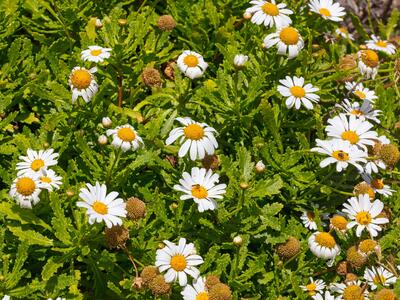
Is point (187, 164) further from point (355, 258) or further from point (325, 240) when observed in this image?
point (355, 258)

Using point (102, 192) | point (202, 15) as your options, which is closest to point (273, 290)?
point (102, 192)

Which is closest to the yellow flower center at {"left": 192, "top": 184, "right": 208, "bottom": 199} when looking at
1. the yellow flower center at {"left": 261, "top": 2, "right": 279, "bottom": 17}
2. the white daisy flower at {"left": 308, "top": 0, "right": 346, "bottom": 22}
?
the yellow flower center at {"left": 261, "top": 2, "right": 279, "bottom": 17}

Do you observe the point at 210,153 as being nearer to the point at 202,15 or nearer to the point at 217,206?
the point at 217,206

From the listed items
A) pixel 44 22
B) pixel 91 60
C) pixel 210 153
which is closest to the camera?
Result: pixel 210 153

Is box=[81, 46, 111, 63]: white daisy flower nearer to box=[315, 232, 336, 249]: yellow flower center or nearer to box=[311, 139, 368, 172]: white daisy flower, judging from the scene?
box=[311, 139, 368, 172]: white daisy flower

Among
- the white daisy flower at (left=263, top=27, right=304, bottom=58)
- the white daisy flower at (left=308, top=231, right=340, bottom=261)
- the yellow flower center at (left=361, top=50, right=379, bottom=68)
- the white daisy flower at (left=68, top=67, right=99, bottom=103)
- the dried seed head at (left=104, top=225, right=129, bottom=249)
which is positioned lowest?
the white daisy flower at (left=308, top=231, right=340, bottom=261)

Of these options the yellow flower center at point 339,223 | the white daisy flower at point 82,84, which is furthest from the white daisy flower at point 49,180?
the yellow flower center at point 339,223
